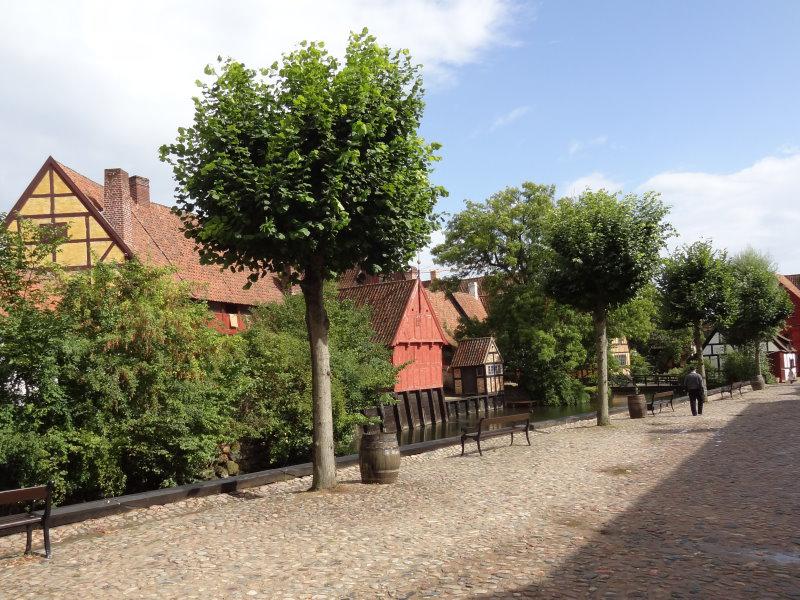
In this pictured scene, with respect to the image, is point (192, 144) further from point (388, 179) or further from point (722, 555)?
point (722, 555)

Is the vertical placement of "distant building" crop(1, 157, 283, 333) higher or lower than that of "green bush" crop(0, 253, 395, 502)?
higher

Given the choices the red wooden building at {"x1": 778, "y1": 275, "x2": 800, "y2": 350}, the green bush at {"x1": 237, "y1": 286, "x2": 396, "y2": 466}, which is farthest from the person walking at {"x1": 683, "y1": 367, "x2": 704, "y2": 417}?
the red wooden building at {"x1": 778, "y1": 275, "x2": 800, "y2": 350}

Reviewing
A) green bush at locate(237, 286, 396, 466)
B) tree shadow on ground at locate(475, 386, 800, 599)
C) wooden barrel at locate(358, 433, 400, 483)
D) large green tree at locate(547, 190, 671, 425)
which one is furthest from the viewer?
large green tree at locate(547, 190, 671, 425)

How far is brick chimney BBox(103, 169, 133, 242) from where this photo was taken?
24.9 metres

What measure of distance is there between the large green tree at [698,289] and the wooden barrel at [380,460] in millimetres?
23089

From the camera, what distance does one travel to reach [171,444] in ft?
41.5

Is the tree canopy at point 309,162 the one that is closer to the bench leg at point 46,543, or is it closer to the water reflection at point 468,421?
the bench leg at point 46,543

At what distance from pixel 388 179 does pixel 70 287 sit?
6764 mm

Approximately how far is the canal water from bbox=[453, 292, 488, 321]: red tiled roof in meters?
13.7

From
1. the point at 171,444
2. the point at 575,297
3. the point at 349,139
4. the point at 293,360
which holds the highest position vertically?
the point at 349,139

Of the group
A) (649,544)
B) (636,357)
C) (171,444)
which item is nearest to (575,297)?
(171,444)

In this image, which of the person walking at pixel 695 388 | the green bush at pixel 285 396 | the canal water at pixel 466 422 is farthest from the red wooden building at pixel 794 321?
the green bush at pixel 285 396

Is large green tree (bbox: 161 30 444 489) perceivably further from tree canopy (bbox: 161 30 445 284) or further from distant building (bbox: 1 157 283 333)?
distant building (bbox: 1 157 283 333)

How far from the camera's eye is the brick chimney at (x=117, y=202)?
24.9m
